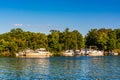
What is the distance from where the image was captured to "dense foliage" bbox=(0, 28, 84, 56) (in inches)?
6973

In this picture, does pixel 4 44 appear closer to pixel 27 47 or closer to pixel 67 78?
pixel 27 47

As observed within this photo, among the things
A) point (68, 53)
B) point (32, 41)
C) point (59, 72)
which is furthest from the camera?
point (32, 41)

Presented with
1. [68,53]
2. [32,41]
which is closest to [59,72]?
[68,53]

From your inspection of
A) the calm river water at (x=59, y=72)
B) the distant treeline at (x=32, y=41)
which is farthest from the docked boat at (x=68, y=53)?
the calm river water at (x=59, y=72)

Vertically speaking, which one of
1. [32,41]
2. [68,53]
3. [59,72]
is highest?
[32,41]

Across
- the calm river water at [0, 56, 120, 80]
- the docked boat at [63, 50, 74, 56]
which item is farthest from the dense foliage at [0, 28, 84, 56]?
the calm river water at [0, 56, 120, 80]

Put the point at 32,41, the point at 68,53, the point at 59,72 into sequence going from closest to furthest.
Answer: the point at 59,72
the point at 68,53
the point at 32,41

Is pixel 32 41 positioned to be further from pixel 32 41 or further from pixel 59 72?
pixel 59 72

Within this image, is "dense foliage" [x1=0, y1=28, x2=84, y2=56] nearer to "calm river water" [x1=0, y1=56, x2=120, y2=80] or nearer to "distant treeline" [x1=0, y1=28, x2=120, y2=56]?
"distant treeline" [x1=0, y1=28, x2=120, y2=56]

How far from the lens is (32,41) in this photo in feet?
603

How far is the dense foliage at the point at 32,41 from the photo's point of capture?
177 meters

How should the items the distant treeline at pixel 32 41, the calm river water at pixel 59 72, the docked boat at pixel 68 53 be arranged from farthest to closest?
the docked boat at pixel 68 53, the distant treeline at pixel 32 41, the calm river water at pixel 59 72

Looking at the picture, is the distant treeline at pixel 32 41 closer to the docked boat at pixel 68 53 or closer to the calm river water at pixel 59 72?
the docked boat at pixel 68 53

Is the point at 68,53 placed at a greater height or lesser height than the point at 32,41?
lesser
